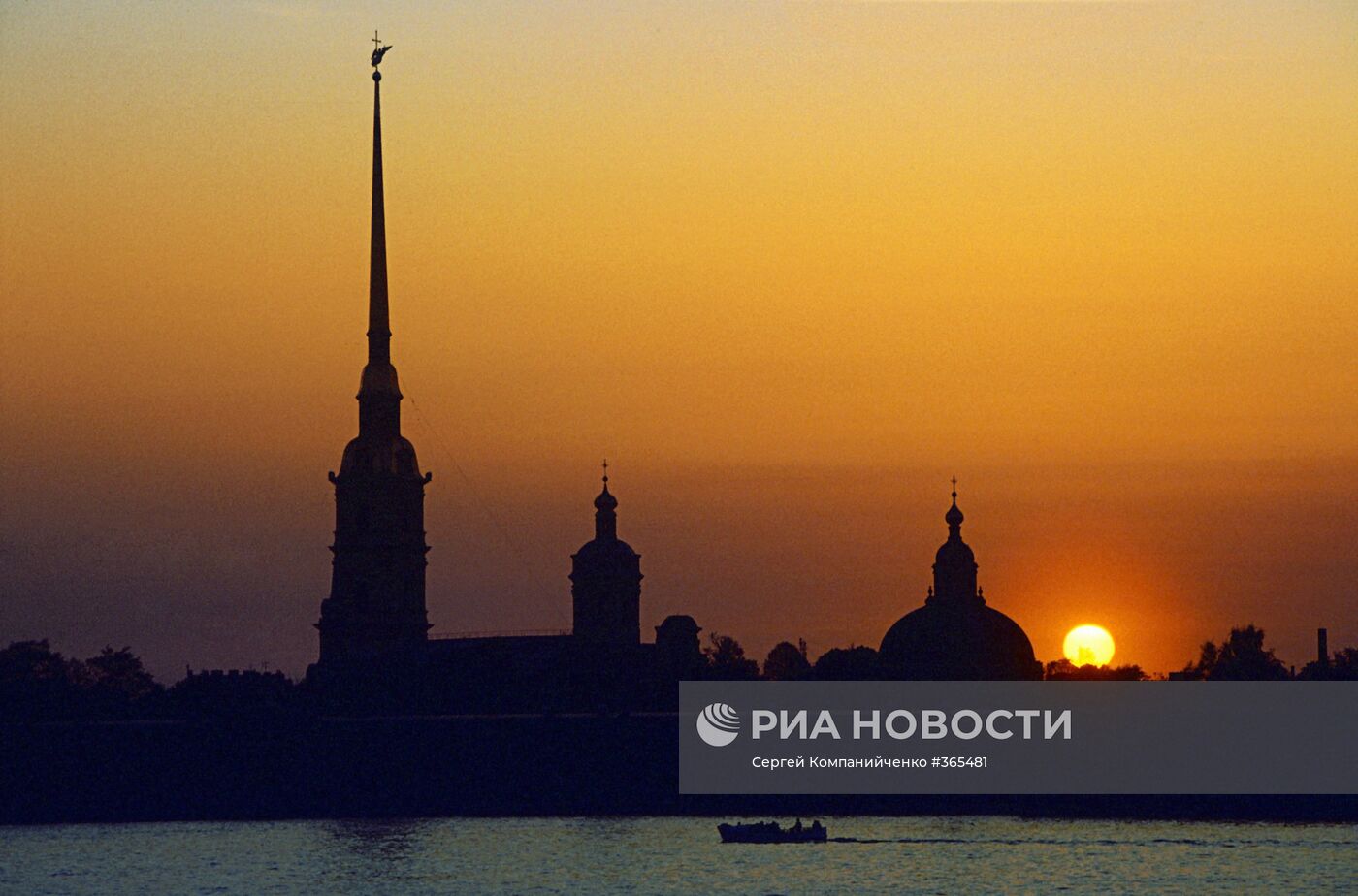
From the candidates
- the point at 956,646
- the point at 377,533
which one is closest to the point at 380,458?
the point at 377,533

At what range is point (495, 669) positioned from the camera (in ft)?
562

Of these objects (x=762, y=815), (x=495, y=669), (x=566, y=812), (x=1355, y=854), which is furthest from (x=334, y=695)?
(x=1355, y=854)

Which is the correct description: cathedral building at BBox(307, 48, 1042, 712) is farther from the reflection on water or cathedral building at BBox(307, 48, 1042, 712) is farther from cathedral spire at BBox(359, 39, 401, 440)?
the reflection on water

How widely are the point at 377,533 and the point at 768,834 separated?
5306 centimetres

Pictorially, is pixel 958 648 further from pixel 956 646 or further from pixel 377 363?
pixel 377 363

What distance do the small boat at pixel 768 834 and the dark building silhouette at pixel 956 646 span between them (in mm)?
49175

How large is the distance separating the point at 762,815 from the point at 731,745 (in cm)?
1291

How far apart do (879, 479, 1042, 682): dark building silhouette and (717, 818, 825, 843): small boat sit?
4917cm

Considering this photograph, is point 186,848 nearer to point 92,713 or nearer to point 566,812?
point 566,812

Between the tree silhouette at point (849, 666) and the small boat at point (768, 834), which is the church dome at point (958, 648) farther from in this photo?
the small boat at point (768, 834)

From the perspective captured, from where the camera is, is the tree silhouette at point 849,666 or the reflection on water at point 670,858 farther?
the tree silhouette at point 849,666

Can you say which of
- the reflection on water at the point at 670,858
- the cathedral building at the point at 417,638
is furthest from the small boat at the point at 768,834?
the cathedral building at the point at 417,638

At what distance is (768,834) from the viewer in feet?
385

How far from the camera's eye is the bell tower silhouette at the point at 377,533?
16588 centimetres
